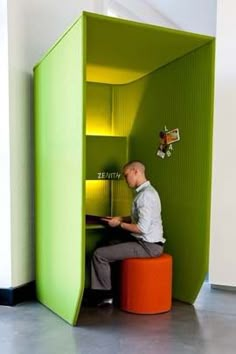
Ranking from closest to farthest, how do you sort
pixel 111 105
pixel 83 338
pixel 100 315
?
pixel 83 338, pixel 100 315, pixel 111 105

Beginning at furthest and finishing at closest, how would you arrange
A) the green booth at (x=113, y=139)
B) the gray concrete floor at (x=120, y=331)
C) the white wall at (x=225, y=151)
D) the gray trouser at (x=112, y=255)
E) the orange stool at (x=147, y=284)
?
the white wall at (x=225, y=151) < the gray trouser at (x=112, y=255) < the orange stool at (x=147, y=284) < the green booth at (x=113, y=139) < the gray concrete floor at (x=120, y=331)

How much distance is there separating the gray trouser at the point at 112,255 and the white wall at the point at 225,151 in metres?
0.99

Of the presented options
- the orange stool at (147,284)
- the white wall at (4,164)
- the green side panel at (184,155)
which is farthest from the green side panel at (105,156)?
the orange stool at (147,284)

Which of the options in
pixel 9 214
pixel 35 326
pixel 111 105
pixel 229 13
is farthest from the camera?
pixel 111 105

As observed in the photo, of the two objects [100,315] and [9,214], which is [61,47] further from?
[100,315]

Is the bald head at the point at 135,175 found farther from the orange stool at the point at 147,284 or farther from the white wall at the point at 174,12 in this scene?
the white wall at the point at 174,12

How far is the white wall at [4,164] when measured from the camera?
392 cm

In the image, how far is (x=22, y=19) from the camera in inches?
162

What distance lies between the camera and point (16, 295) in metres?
4.01

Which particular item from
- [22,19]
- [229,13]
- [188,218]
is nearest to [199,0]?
[229,13]

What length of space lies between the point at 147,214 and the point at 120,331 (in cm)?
100

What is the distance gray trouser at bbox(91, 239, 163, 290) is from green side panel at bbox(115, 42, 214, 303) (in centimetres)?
37

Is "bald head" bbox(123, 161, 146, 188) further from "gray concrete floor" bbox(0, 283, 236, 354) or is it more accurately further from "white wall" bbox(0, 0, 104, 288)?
"gray concrete floor" bbox(0, 283, 236, 354)

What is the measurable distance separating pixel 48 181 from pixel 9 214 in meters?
0.50
